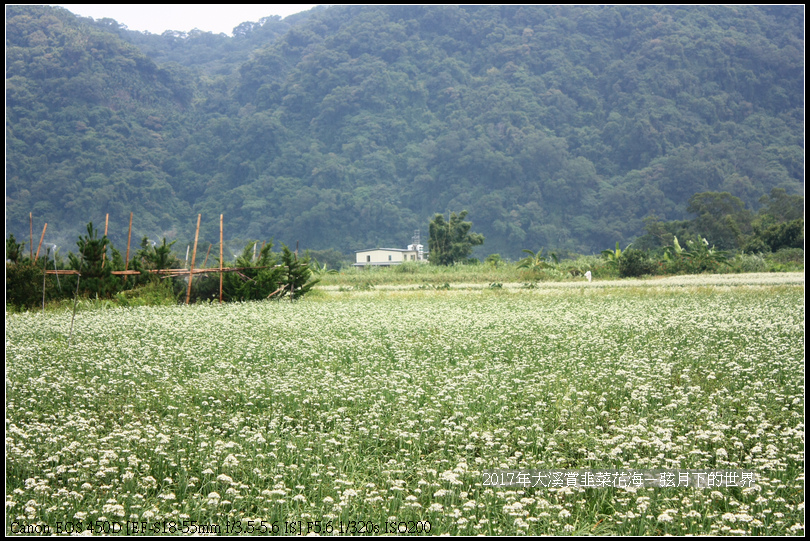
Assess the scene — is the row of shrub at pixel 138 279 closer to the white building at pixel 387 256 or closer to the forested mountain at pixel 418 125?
the white building at pixel 387 256

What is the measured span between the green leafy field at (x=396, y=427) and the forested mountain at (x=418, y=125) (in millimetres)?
86383

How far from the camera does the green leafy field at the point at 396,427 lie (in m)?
4.32

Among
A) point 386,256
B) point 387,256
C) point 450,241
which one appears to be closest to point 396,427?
point 450,241

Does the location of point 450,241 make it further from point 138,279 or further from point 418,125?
point 418,125

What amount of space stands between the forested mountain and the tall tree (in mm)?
45061

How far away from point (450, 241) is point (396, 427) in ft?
150

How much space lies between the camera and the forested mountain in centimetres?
9650

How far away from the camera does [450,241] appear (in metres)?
51.2

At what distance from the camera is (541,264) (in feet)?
112

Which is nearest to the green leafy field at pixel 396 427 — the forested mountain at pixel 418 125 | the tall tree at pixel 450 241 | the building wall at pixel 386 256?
the tall tree at pixel 450 241

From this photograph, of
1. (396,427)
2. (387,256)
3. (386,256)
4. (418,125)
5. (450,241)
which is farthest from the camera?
(418,125)

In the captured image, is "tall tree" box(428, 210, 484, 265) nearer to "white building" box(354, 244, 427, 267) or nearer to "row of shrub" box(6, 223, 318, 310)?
"white building" box(354, 244, 427, 267)

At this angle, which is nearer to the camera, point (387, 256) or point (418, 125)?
point (387, 256)

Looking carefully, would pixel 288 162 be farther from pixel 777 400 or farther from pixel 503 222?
pixel 777 400
